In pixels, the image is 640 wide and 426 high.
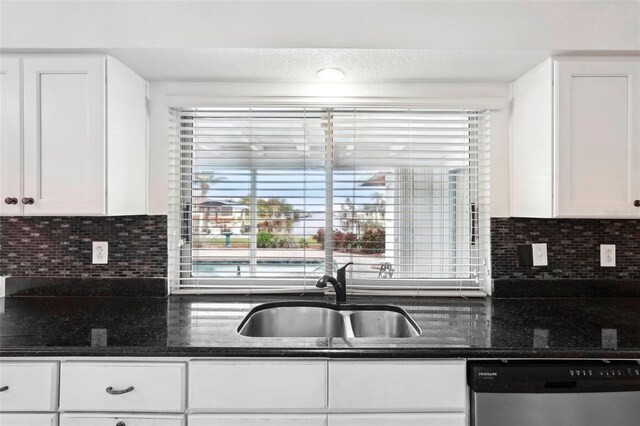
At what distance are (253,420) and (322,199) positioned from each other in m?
1.16

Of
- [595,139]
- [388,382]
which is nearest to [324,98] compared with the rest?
[595,139]

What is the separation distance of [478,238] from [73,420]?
80.5 inches

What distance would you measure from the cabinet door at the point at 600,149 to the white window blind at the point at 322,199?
441 millimetres

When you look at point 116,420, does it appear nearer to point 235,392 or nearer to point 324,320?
point 235,392

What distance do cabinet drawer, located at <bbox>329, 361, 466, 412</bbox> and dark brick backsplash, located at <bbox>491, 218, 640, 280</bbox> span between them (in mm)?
898

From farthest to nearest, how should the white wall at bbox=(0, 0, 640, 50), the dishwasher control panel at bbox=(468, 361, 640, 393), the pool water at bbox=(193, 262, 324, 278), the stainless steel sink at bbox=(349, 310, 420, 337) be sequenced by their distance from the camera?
1. the pool water at bbox=(193, 262, 324, 278)
2. the stainless steel sink at bbox=(349, 310, 420, 337)
3. the white wall at bbox=(0, 0, 640, 50)
4. the dishwasher control panel at bbox=(468, 361, 640, 393)

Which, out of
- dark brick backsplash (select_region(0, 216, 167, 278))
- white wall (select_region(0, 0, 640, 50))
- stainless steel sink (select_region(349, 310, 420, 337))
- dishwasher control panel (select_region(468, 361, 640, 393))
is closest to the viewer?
dishwasher control panel (select_region(468, 361, 640, 393))

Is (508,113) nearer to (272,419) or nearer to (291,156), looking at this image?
(291,156)

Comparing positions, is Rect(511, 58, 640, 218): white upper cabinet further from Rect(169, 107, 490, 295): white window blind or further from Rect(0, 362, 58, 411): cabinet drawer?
Rect(0, 362, 58, 411): cabinet drawer

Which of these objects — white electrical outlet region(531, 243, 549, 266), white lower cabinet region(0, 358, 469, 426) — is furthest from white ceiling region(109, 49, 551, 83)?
white lower cabinet region(0, 358, 469, 426)

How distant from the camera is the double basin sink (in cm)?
179

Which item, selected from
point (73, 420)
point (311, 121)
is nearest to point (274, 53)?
point (311, 121)

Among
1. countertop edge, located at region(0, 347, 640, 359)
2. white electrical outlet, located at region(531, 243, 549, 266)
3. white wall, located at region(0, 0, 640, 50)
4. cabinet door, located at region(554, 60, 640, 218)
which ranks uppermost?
white wall, located at region(0, 0, 640, 50)

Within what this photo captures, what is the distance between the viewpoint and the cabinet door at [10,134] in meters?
1.61
